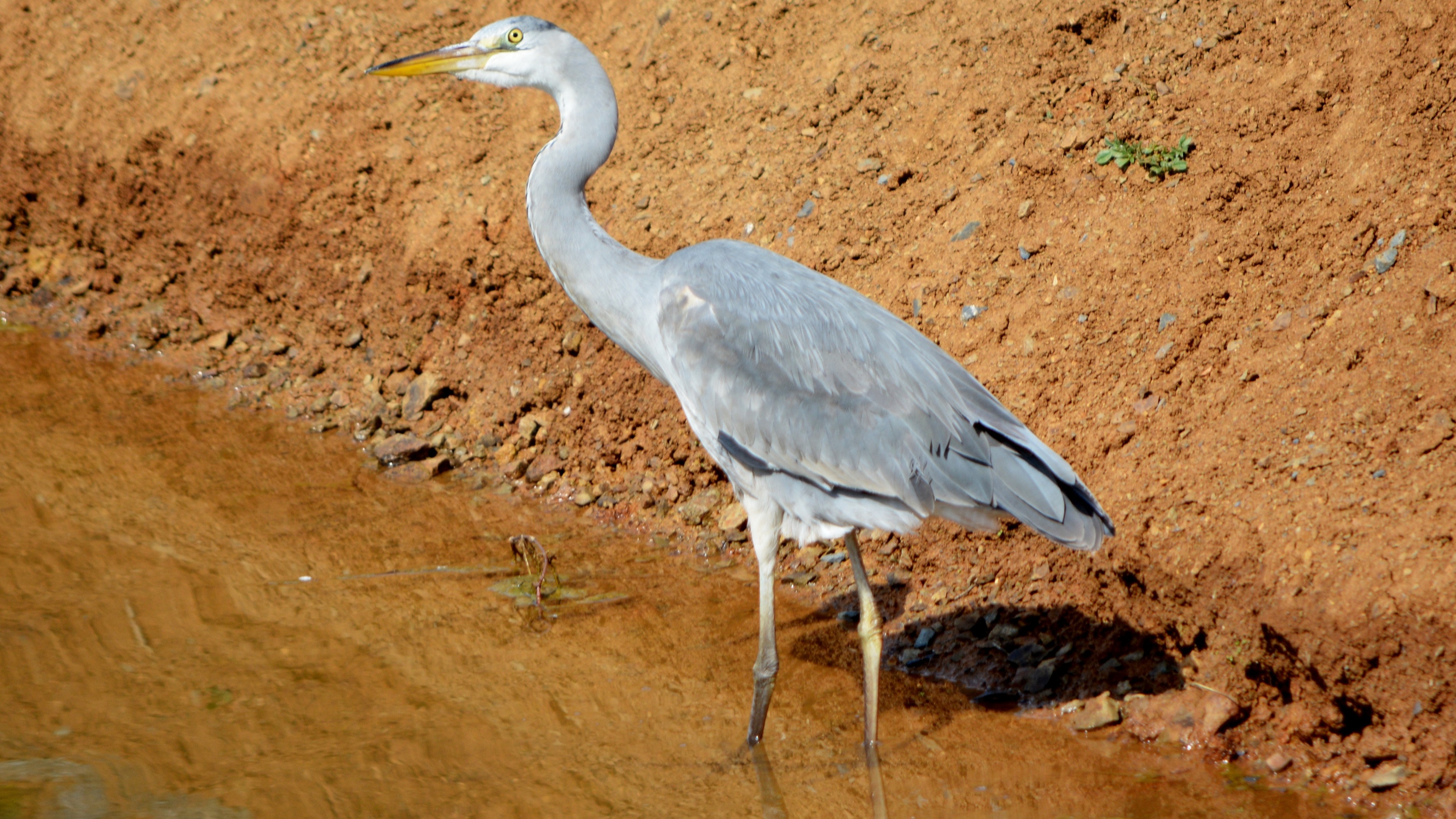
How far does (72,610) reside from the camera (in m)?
4.68

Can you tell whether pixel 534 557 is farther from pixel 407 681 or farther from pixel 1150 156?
pixel 1150 156

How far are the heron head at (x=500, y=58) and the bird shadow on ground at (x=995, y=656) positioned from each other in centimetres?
251

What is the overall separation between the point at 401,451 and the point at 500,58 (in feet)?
7.56

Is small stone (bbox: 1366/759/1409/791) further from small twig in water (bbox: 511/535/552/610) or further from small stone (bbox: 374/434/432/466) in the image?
small stone (bbox: 374/434/432/466)

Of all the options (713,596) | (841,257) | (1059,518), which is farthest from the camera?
(841,257)

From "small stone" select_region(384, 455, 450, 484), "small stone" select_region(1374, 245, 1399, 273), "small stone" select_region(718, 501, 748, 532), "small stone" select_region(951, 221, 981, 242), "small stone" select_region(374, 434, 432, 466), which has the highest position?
"small stone" select_region(951, 221, 981, 242)

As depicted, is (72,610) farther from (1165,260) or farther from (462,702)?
(1165,260)

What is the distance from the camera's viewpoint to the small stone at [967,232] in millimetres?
5777

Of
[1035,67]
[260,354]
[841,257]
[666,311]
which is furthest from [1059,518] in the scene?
[260,354]

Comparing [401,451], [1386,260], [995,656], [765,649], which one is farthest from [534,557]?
[1386,260]

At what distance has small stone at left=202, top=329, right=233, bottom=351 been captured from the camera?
23.4 ft

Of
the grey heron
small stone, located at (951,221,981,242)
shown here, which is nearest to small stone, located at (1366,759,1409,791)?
the grey heron

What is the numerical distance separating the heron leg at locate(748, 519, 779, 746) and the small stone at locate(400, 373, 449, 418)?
2.87 metres

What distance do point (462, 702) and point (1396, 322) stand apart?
3825mm
